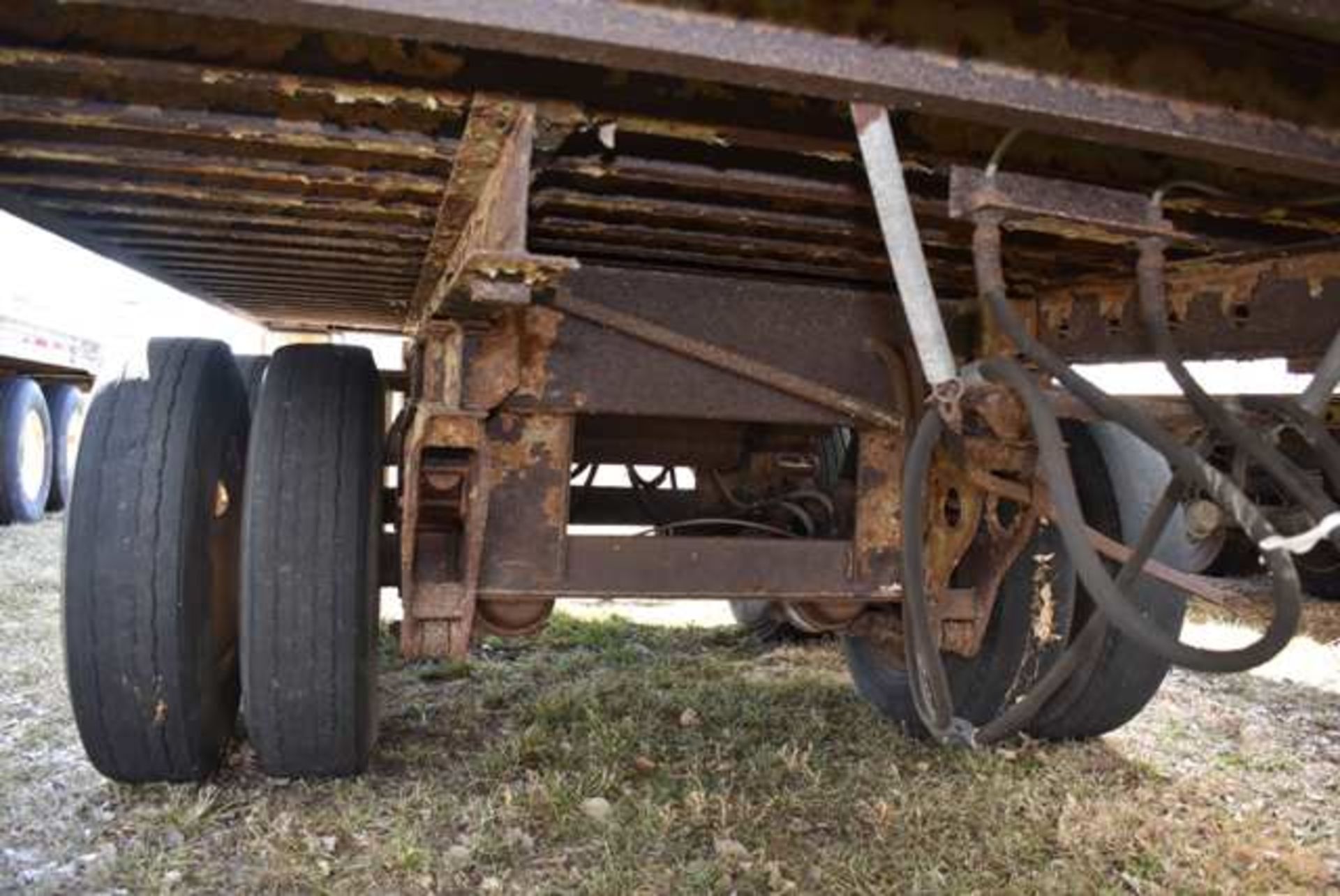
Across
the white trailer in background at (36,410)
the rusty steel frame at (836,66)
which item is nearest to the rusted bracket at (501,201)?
the rusty steel frame at (836,66)

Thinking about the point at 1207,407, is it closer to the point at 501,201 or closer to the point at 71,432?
the point at 501,201

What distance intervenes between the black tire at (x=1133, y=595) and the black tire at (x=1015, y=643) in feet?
0.34

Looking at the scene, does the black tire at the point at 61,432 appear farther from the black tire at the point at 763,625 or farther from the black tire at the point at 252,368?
the black tire at the point at 763,625

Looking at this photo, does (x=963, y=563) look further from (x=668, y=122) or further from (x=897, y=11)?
(x=897, y=11)

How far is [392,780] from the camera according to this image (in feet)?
9.69

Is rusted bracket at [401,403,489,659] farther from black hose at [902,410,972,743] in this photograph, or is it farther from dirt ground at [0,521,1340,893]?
black hose at [902,410,972,743]

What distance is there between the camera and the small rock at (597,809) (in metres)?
2.70

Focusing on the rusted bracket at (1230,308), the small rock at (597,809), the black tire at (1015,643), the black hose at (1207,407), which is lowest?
the small rock at (597,809)

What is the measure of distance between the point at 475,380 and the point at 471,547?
41 cm

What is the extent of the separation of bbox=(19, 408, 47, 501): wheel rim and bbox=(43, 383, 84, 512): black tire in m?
0.23

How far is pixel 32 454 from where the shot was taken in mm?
9305

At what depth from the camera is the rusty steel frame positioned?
117cm

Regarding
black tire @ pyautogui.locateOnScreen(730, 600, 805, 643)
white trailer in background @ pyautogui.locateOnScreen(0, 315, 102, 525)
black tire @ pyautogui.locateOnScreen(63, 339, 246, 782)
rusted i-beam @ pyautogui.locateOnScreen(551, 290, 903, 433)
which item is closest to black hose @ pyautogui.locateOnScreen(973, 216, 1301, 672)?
rusted i-beam @ pyautogui.locateOnScreen(551, 290, 903, 433)

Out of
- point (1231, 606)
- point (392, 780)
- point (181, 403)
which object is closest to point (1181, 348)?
point (1231, 606)
